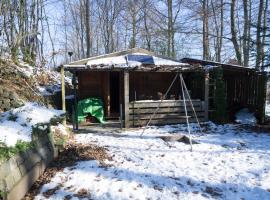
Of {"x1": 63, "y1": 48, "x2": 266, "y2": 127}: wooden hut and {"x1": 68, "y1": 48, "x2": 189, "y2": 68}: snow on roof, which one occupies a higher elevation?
{"x1": 68, "y1": 48, "x2": 189, "y2": 68}: snow on roof

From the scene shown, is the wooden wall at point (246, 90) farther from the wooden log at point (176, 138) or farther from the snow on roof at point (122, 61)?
the wooden log at point (176, 138)

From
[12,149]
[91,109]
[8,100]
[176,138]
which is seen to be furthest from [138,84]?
[12,149]

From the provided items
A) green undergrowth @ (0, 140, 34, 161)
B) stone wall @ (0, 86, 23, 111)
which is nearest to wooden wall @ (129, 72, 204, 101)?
stone wall @ (0, 86, 23, 111)

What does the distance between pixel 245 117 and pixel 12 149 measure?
9.19 meters

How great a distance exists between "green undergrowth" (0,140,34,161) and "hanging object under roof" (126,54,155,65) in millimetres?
7033

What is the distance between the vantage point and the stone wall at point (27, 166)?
4.18 metres

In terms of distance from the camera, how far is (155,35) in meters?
25.2

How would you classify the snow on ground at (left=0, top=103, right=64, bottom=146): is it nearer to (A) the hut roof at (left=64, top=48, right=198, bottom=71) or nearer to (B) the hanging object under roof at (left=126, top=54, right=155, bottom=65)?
(A) the hut roof at (left=64, top=48, right=198, bottom=71)

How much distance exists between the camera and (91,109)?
11766 mm

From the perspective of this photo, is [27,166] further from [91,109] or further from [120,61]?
[120,61]

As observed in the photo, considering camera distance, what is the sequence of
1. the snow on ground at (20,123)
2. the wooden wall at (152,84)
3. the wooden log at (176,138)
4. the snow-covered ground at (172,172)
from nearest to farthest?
the snow-covered ground at (172,172) → the snow on ground at (20,123) → the wooden log at (176,138) → the wooden wall at (152,84)

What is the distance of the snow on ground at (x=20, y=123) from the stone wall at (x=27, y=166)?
190 mm

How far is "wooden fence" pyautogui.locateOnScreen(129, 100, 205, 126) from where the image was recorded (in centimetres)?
1095

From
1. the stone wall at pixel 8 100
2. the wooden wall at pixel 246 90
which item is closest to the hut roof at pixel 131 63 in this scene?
A: the stone wall at pixel 8 100
